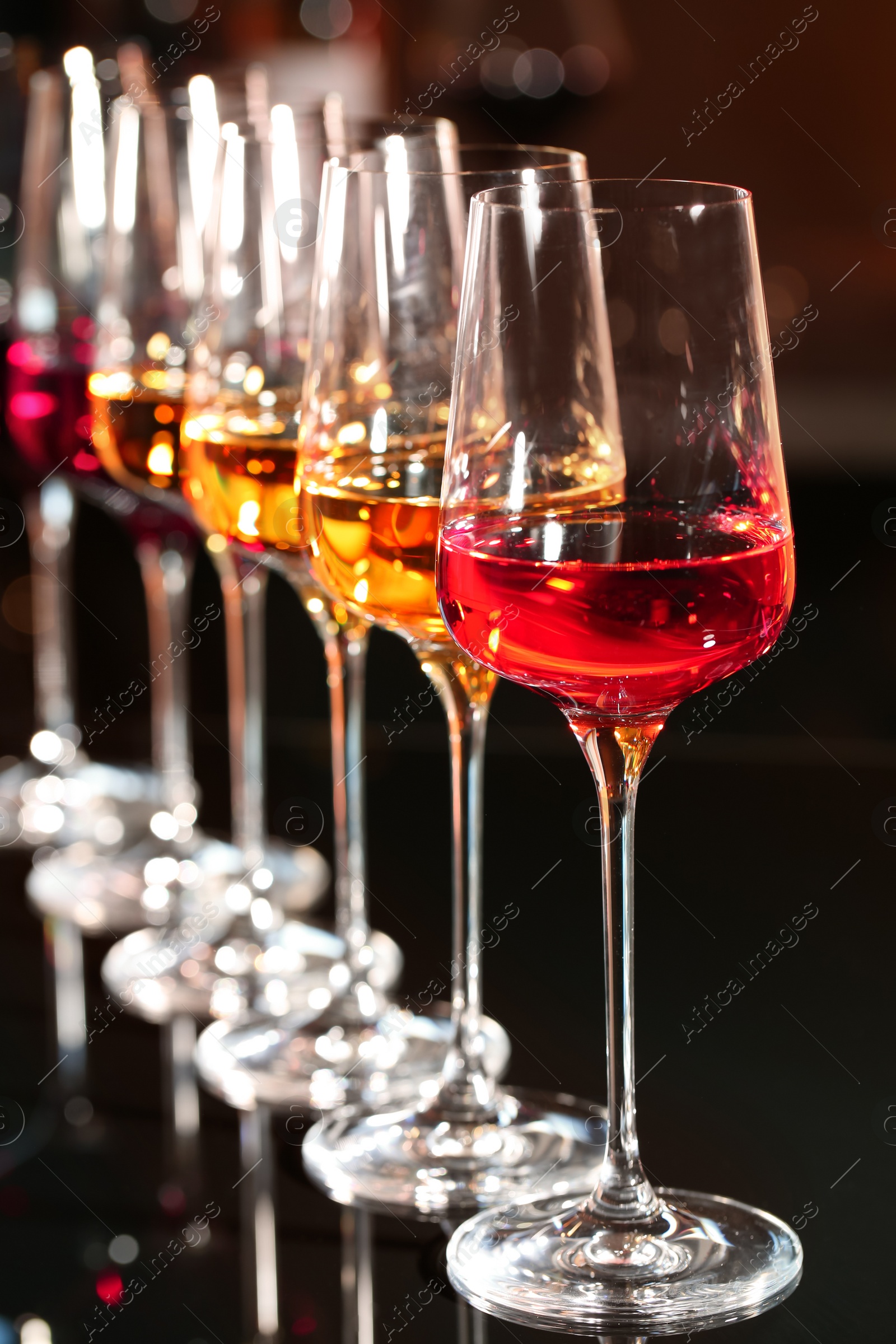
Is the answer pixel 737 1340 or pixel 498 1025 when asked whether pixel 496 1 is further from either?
pixel 737 1340

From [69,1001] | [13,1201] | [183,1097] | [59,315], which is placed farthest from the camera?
[59,315]

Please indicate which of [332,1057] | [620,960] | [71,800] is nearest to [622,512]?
[620,960]

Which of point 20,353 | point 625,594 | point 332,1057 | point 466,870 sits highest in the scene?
point 20,353

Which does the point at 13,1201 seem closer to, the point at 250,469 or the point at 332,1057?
the point at 332,1057

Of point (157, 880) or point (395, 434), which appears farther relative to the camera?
point (157, 880)

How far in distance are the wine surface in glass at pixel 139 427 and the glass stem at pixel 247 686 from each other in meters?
0.07

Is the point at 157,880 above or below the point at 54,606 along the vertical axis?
below

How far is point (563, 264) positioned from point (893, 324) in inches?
91.0

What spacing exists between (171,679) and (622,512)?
0.75 metres

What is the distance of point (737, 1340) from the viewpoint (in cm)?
59

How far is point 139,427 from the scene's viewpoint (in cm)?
114

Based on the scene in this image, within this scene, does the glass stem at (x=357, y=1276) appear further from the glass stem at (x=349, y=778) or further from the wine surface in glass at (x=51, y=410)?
the wine surface in glass at (x=51, y=410)

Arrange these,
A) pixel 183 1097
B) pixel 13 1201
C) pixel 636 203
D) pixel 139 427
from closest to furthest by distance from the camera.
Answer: pixel 636 203 < pixel 13 1201 < pixel 183 1097 < pixel 139 427
